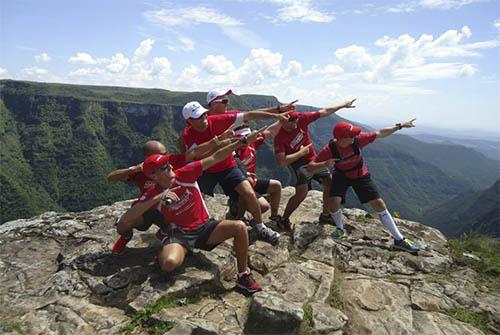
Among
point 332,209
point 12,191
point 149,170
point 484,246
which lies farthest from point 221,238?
point 12,191

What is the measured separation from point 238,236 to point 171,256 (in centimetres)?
132

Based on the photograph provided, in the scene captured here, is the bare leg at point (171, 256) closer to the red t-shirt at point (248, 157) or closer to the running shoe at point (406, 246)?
the red t-shirt at point (248, 157)

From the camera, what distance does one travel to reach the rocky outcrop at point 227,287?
5.91 meters

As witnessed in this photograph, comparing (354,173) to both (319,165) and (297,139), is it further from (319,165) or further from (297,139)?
(297,139)

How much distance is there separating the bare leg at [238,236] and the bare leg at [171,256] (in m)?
0.63

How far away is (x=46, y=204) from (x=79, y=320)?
19265cm

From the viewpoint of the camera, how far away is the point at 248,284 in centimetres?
677

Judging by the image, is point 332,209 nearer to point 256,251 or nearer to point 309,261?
point 309,261

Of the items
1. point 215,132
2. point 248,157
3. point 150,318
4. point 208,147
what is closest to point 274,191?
point 248,157

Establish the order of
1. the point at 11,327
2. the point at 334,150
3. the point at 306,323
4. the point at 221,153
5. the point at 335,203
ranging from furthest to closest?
the point at 335,203 < the point at 334,150 < the point at 221,153 < the point at 306,323 < the point at 11,327

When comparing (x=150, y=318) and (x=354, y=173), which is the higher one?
(x=354, y=173)

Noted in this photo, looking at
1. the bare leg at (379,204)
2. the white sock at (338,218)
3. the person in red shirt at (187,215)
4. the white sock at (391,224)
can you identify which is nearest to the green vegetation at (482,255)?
the white sock at (391,224)

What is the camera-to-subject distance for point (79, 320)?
19.3 feet

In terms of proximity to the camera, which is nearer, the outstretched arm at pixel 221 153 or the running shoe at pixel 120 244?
the outstretched arm at pixel 221 153
